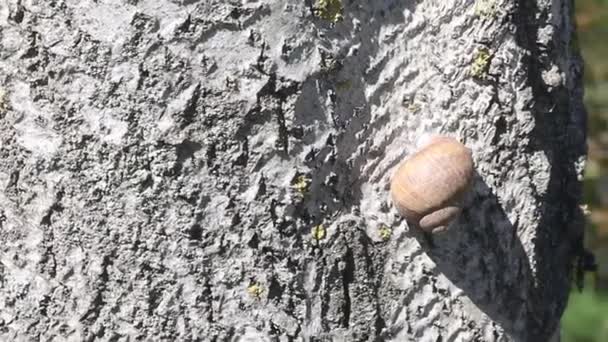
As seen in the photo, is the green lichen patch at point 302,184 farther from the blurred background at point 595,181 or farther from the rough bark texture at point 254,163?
the blurred background at point 595,181

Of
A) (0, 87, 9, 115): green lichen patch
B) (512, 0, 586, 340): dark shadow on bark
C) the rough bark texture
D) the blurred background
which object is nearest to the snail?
the rough bark texture

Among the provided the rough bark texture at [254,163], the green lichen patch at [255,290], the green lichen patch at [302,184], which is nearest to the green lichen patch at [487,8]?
the rough bark texture at [254,163]

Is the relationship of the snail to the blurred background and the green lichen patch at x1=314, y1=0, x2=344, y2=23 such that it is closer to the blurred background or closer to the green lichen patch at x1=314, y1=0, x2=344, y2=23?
the green lichen patch at x1=314, y1=0, x2=344, y2=23

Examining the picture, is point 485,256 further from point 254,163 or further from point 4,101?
point 4,101

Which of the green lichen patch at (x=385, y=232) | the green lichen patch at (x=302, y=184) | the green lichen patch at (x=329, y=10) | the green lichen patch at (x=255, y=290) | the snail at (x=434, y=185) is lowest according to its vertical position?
the green lichen patch at (x=255, y=290)

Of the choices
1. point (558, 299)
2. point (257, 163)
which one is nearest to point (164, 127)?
point (257, 163)

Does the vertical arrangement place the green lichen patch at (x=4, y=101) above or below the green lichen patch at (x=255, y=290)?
above
